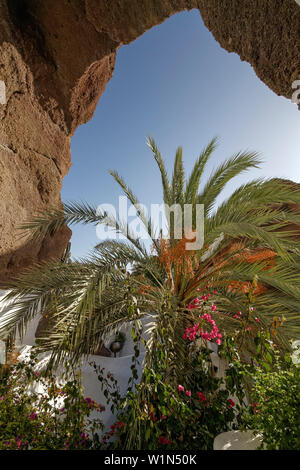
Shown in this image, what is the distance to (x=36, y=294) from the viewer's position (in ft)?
9.34

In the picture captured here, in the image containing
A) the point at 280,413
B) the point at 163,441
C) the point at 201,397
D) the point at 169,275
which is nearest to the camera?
the point at 280,413

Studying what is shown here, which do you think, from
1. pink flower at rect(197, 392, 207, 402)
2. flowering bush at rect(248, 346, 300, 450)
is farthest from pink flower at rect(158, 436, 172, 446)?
flowering bush at rect(248, 346, 300, 450)

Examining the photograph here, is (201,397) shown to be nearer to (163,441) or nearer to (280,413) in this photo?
(163,441)

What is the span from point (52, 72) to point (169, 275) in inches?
134

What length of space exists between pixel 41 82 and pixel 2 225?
2.19 metres

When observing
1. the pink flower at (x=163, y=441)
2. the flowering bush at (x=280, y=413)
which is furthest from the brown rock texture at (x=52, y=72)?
the pink flower at (x=163, y=441)

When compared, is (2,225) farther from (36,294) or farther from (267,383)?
(267,383)

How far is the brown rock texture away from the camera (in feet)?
8.44

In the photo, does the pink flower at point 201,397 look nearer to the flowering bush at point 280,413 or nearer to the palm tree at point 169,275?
the palm tree at point 169,275

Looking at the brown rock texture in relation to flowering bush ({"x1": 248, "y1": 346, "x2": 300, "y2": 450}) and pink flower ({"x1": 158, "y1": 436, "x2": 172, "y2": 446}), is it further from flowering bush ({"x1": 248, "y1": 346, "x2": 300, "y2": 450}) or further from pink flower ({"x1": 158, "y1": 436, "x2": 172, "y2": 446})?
pink flower ({"x1": 158, "y1": 436, "x2": 172, "y2": 446})

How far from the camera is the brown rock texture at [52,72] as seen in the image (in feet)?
8.44

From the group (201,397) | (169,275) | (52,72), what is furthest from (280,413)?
(52,72)

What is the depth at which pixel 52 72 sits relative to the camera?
140 inches
